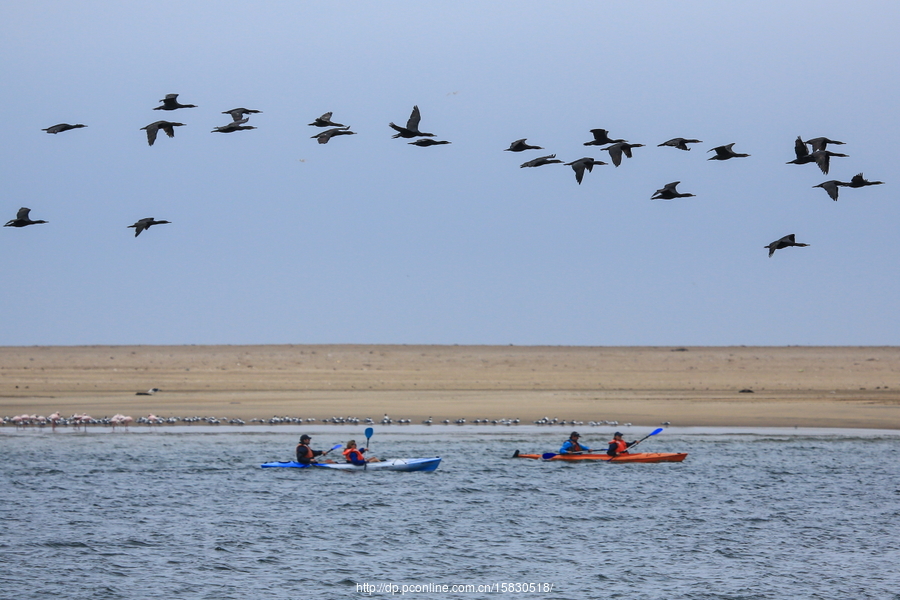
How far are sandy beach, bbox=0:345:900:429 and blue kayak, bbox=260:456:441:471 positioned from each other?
972cm

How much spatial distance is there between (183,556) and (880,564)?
15646 millimetres

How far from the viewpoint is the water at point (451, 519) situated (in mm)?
21859

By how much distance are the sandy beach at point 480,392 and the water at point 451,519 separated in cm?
460

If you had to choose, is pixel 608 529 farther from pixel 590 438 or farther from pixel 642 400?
pixel 642 400

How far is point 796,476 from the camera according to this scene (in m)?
34.5

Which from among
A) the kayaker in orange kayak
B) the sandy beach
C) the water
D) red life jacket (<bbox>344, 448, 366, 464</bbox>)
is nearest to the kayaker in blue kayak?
the water

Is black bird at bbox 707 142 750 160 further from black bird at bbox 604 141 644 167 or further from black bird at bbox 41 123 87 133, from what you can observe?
black bird at bbox 41 123 87 133

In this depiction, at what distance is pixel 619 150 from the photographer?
67.6 feet

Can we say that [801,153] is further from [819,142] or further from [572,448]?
[572,448]

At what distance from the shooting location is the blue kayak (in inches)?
1345

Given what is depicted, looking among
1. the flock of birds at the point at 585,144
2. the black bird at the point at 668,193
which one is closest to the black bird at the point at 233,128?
the flock of birds at the point at 585,144

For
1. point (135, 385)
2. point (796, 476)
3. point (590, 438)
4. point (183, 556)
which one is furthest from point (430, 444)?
point (135, 385)

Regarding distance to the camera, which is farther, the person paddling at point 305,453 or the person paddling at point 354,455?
the person paddling at point 354,455

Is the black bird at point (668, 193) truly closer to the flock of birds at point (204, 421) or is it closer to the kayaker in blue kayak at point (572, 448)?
the kayaker in blue kayak at point (572, 448)
